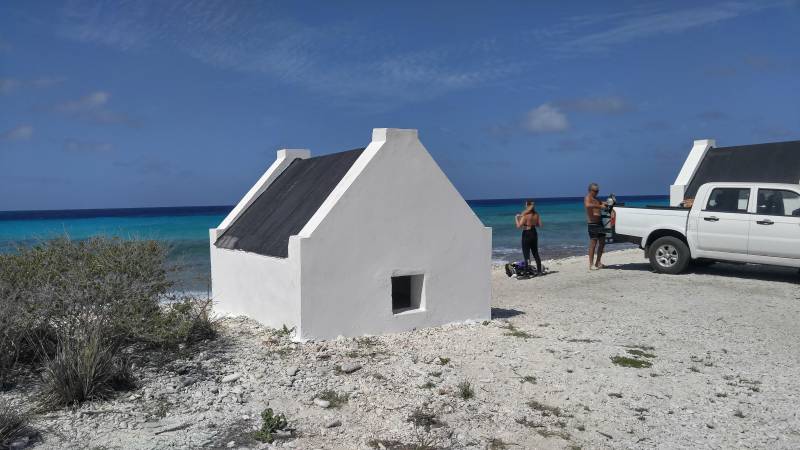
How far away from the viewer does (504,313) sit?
10555 millimetres

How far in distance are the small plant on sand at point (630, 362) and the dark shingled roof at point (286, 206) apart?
4.55 meters

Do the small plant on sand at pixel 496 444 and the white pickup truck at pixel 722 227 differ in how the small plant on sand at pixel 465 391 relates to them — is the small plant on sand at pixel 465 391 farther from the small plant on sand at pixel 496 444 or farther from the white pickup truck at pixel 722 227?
the white pickup truck at pixel 722 227

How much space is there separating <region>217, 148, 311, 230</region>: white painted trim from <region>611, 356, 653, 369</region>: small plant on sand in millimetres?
6723

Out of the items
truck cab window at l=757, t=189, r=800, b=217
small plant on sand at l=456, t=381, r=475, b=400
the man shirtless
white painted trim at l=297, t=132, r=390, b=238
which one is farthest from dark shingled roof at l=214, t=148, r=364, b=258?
truck cab window at l=757, t=189, r=800, b=217

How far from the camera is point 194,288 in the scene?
17.7m

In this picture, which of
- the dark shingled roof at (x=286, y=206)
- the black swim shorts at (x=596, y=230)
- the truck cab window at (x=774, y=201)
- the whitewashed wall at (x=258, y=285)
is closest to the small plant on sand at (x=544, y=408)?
the whitewashed wall at (x=258, y=285)

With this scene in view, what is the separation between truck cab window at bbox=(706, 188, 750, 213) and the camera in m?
13.2

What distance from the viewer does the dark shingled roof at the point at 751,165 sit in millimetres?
16469

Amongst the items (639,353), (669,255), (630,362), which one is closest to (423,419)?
(630,362)

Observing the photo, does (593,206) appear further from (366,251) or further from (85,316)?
(85,316)

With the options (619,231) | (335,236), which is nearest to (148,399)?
(335,236)

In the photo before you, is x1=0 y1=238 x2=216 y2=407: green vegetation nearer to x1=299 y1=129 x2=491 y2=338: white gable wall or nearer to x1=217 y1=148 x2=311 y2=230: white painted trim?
x1=299 y1=129 x2=491 y2=338: white gable wall

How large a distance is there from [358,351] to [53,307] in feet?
11.9

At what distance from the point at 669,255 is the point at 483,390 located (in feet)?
32.1
